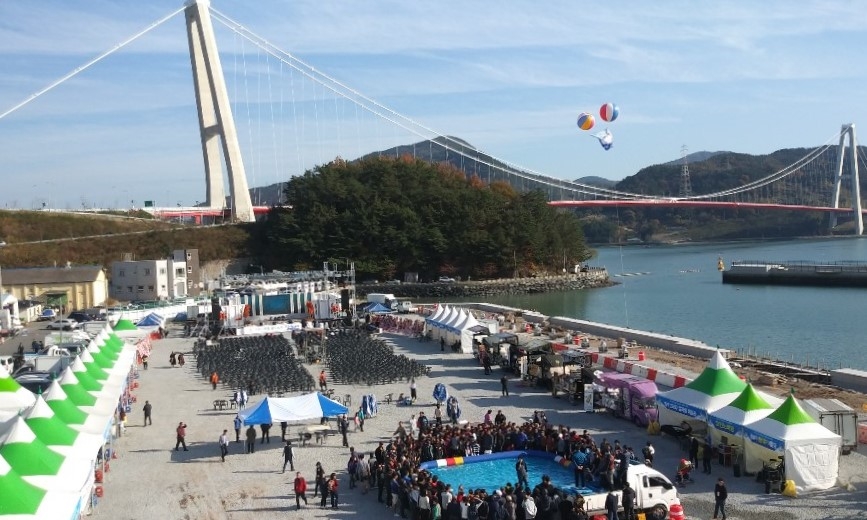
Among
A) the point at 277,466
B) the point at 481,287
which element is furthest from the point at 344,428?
the point at 481,287

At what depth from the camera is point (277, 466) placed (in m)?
13.4

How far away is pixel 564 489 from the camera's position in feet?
34.8

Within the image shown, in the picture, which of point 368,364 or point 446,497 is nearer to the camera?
point 446,497

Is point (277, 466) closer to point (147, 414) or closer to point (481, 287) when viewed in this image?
point (147, 414)

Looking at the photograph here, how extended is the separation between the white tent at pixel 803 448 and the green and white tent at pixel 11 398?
11.0 metres

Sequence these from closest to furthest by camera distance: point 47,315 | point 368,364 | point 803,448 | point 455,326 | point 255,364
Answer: point 803,448
point 368,364
point 255,364
point 455,326
point 47,315

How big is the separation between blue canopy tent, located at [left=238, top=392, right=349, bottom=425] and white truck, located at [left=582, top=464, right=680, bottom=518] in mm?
5664

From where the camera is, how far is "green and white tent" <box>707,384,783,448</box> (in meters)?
12.2

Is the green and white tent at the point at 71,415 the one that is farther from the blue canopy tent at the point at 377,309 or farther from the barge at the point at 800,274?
the barge at the point at 800,274

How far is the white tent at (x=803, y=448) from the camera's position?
1117cm

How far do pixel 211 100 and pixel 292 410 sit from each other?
167ft

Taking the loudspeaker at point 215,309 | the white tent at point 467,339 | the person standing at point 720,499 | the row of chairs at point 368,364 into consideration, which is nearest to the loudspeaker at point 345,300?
the loudspeaker at point 215,309

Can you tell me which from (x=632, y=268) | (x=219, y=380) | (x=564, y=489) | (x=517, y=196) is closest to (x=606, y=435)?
(x=564, y=489)

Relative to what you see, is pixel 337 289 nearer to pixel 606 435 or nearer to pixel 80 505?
pixel 606 435
